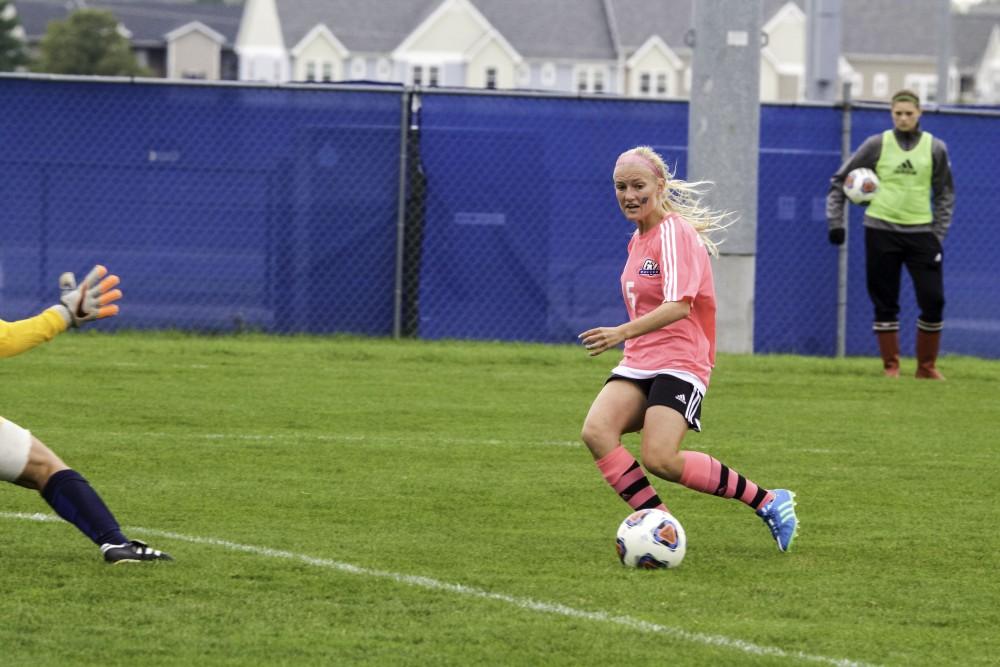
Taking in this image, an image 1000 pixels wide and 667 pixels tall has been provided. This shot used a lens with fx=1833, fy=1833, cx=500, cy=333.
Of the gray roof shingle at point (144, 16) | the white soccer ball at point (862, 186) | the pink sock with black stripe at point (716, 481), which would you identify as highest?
the gray roof shingle at point (144, 16)

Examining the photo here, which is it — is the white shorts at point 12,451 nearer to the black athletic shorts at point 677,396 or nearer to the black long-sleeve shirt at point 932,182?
the black athletic shorts at point 677,396

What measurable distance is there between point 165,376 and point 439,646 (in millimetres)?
7898

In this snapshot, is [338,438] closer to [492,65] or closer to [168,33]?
[492,65]

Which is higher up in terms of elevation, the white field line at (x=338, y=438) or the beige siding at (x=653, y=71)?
the beige siding at (x=653, y=71)

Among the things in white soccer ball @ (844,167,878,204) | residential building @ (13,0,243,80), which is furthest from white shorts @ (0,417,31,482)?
residential building @ (13,0,243,80)

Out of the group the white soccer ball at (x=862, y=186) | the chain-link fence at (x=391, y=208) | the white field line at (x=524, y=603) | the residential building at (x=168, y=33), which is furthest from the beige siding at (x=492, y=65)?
the white field line at (x=524, y=603)

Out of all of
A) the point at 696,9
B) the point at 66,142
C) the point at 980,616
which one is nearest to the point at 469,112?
the point at 696,9

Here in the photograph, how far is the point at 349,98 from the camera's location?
54.0 ft

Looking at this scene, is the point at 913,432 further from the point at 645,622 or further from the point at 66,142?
the point at 66,142

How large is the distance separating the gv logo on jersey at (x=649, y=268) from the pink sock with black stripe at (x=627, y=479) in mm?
737

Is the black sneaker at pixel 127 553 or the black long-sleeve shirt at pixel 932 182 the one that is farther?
the black long-sleeve shirt at pixel 932 182

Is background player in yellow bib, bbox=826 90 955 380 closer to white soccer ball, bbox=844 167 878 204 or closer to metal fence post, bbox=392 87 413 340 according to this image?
white soccer ball, bbox=844 167 878 204

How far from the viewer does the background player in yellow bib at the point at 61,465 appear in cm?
670

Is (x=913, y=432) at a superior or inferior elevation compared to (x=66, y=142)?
inferior
